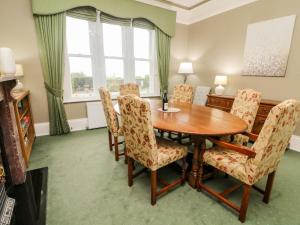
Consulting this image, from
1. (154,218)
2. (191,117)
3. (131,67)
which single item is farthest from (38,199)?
(131,67)

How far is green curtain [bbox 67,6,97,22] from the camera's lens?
3109 millimetres

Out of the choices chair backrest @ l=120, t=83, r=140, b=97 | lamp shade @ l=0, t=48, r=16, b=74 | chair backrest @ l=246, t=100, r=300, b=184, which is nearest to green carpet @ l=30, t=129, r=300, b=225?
chair backrest @ l=246, t=100, r=300, b=184

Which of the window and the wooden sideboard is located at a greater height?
the window

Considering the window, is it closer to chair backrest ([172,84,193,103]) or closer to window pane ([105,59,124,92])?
window pane ([105,59,124,92])

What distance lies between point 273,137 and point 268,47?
8.45 feet

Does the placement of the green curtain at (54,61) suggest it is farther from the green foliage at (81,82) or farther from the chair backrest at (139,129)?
the chair backrest at (139,129)

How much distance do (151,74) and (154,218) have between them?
3.58 m

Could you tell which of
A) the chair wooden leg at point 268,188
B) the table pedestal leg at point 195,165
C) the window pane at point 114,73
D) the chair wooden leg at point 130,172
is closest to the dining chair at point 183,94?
the table pedestal leg at point 195,165

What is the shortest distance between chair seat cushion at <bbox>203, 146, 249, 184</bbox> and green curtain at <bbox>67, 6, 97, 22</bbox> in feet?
10.8

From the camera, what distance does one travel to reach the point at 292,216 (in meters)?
1.46

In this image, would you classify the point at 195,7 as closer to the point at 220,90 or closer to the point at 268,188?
the point at 220,90

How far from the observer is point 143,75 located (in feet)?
14.2

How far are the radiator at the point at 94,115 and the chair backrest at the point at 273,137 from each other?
3.07m

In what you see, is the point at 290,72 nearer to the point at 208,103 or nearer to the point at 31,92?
the point at 208,103
